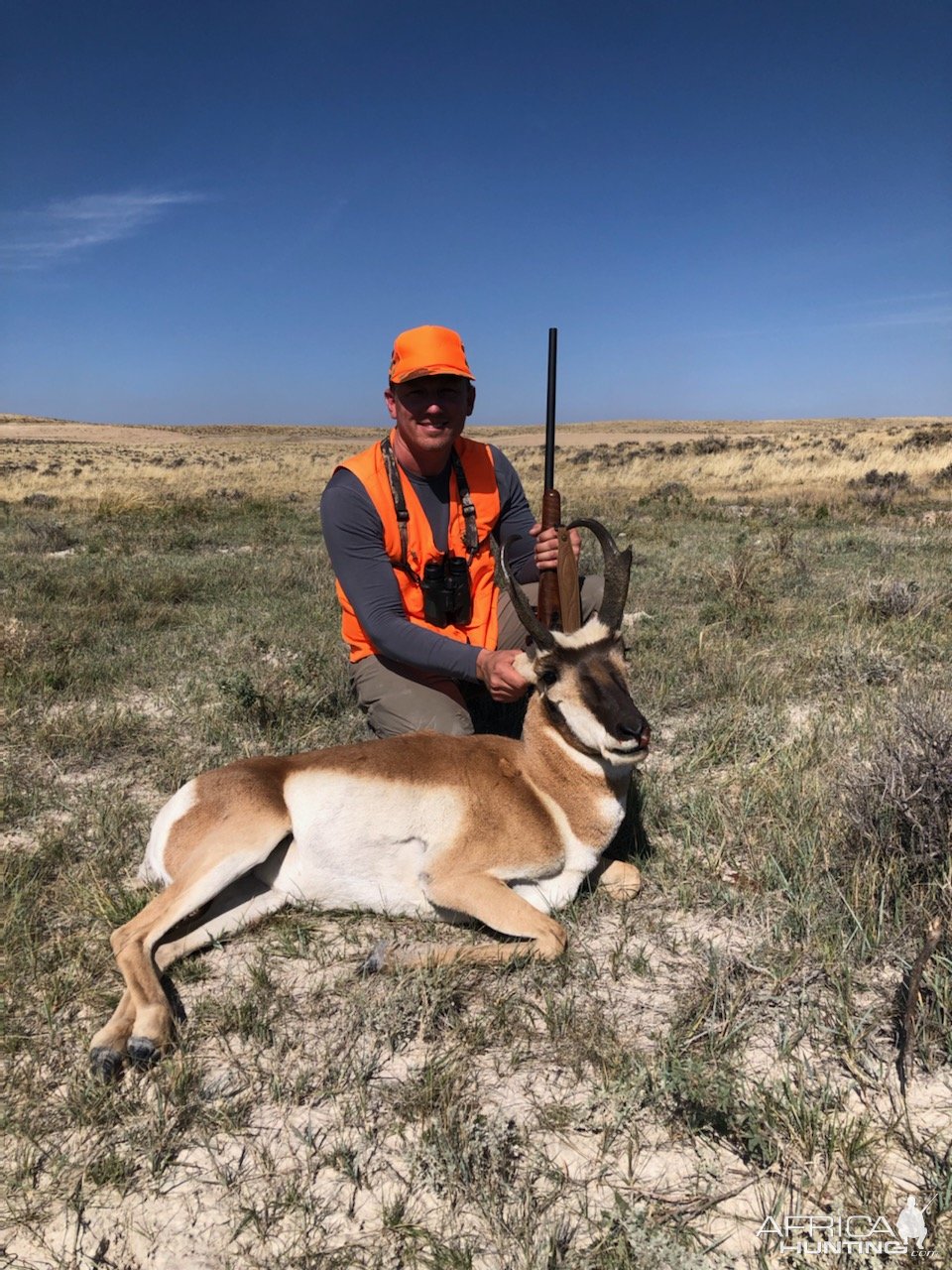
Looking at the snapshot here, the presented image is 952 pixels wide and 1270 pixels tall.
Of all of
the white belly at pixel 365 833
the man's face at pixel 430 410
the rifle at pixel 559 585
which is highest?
the man's face at pixel 430 410

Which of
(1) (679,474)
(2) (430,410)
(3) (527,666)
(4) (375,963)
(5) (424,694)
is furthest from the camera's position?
(1) (679,474)

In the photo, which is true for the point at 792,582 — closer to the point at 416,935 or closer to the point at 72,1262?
the point at 416,935

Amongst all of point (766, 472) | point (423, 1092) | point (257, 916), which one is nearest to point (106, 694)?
point (257, 916)

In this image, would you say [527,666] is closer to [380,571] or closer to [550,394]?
[380,571]

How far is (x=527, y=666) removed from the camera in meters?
3.73

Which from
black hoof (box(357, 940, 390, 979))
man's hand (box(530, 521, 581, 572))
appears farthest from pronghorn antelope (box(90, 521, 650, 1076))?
man's hand (box(530, 521, 581, 572))

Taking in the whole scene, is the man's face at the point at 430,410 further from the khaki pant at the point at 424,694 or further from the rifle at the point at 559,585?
the khaki pant at the point at 424,694

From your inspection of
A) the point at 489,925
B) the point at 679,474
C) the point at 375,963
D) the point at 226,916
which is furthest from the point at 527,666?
the point at 679,474

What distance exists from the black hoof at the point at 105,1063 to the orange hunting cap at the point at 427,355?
12.1 ft

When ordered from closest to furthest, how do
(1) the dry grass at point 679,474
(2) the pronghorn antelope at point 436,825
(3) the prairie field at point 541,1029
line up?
(3) the prairie field at point 541,1029
(2) the pronghorn antelope at point 436,825
(1) the dry grass at point 679,474

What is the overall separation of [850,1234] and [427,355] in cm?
440

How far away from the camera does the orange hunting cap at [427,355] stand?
4793mm

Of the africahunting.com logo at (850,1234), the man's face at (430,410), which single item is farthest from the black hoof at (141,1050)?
the man's face at (430,410)

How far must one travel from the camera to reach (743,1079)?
261 centimetres
